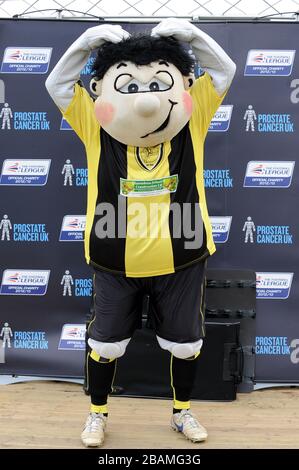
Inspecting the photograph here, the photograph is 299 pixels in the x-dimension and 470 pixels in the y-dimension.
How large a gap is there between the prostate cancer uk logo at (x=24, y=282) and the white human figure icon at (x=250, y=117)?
1.31 m

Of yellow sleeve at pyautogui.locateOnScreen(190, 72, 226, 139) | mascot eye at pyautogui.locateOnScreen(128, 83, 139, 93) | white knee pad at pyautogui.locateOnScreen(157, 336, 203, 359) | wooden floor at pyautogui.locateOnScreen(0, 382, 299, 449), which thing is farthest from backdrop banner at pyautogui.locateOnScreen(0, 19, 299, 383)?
mascot eye at pyautogui.locateOnScreen(128, 83, 139, 93)

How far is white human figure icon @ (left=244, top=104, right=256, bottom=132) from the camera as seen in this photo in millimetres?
2932

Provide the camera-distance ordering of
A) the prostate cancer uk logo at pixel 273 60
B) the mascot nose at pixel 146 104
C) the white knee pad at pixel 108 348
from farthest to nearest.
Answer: the prostate cancer uk logo at pixel 273 60 < the white knee pad at pixel 108 348 < the mascot nose at pixel 146 104

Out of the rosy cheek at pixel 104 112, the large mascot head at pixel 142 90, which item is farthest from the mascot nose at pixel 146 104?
the rosy cheek at pixel 104 112

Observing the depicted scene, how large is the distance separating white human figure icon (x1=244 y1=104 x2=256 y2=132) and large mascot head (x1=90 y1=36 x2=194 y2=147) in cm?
86

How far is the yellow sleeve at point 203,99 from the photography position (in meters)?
2.22

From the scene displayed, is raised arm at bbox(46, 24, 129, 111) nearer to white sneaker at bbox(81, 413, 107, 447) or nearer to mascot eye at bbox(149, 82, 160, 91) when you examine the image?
mascot eye at bbox(149, 82, 160, 91)

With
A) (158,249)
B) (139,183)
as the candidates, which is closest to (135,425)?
(158,249)

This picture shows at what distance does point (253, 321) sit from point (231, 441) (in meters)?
0.79

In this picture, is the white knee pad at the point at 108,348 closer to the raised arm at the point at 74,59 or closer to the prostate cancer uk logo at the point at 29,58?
the raised arm at the point at 74,59

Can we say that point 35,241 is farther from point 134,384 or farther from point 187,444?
point 187,444

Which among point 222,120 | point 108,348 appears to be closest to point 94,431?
point 108,348

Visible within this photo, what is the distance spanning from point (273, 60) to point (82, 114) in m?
1.21

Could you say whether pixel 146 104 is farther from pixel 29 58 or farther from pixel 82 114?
pixel 29 58
